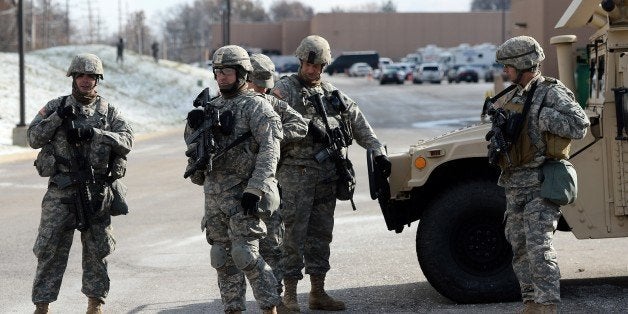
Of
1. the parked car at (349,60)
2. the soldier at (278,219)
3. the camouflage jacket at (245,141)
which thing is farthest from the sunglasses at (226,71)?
the parked car at (349,60)

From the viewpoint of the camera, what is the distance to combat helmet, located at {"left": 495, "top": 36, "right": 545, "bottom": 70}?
6883mm

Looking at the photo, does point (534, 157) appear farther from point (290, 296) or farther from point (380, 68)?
point (380, 68)

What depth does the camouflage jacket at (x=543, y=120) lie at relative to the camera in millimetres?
6695

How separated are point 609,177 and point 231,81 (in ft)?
9.21

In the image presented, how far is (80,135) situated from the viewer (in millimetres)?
7207

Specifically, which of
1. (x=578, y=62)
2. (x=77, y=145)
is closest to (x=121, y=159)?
(x=77, y=145)

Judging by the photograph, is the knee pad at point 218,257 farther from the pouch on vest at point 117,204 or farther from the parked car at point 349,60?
the parked car at point 349,60

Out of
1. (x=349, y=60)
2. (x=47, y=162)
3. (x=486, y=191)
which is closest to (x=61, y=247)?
(x=47, y=162)

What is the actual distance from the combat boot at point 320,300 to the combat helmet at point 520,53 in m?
2.13

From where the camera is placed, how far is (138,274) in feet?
32.0

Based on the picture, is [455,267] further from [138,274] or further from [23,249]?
[23,249]

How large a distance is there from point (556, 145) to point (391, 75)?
6053 cm

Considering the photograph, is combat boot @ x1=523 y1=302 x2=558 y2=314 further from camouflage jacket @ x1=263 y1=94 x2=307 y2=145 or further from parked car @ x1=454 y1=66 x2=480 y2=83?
parked car @ x1=454 y1=66 x2=480 y2=83

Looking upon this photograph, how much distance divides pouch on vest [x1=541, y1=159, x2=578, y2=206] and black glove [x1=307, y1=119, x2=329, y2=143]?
1606 mm
